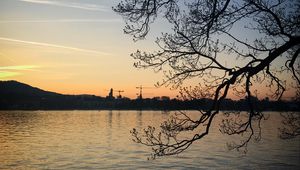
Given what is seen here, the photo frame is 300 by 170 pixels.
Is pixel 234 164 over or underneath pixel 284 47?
underneath


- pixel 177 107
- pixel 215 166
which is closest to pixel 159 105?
pixel 177 107

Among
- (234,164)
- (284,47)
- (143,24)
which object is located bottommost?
(234,164)

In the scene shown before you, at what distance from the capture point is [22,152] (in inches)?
1550

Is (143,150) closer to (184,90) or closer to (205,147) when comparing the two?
(205,147)

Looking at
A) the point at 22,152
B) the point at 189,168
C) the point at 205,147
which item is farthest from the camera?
the point at 205,147

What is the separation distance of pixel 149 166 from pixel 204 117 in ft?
76.1

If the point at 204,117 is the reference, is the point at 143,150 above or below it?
below

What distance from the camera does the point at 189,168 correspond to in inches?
1147

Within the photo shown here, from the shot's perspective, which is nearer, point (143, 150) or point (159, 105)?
point (159, 105)

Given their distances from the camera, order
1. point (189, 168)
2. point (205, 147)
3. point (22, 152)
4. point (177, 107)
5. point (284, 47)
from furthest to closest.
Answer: point (205, 147) → point (22, 152) → point (189, 168) → point (177, 107) → point (284, 47)

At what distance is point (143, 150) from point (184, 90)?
1297 inches

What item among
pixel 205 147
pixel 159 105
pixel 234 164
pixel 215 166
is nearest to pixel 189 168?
pixel 215 166

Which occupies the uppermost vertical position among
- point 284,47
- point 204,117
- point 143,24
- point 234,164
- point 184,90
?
point 143,24

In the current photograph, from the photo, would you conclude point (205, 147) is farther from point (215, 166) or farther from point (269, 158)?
point (215, 166)
